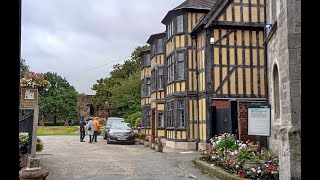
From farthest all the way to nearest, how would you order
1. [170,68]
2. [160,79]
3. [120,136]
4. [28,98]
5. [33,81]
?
1. [160,79]
2. [120,136]
3. [170,68]
4. [33,81]
5. [28,98]

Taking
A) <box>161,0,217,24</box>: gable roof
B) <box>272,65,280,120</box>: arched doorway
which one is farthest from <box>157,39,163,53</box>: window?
<box>272,65,280,120</box>: arched doorway

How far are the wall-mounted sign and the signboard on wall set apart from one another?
5794 millimetres

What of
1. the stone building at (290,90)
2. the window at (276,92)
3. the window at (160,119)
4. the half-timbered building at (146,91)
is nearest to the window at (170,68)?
the window at (160,119)

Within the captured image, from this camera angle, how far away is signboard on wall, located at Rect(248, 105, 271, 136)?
975 centimetres

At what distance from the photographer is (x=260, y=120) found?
32.4ft

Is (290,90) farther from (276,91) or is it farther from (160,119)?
(160,119)

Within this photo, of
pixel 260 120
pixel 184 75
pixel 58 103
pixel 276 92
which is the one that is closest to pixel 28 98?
pixel 260 120

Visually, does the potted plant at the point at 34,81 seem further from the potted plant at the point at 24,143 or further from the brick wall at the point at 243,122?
the brick wall at the point at 243,122

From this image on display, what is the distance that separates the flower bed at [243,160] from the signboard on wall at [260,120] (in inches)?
26.6

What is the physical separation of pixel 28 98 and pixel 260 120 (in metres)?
6.19
